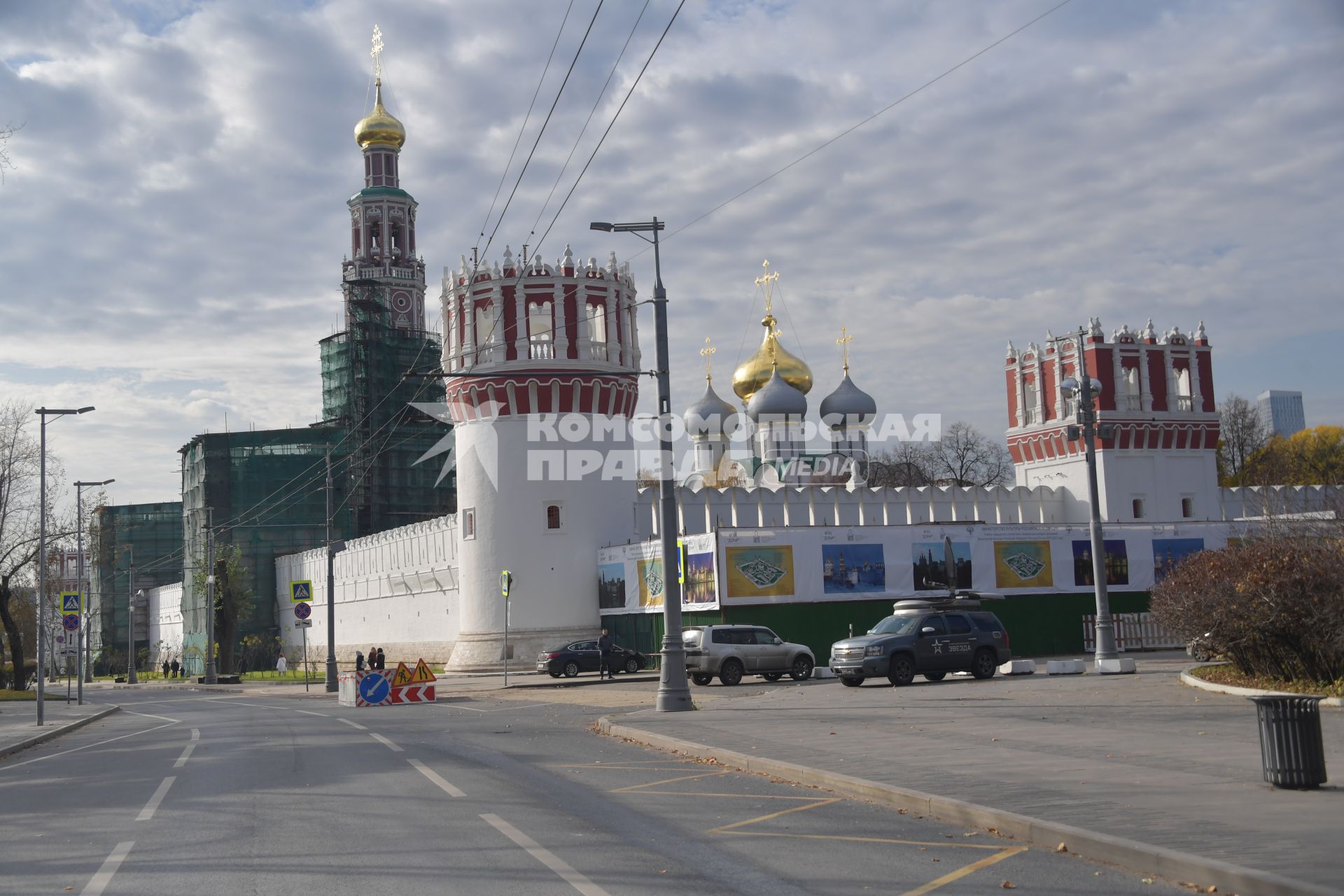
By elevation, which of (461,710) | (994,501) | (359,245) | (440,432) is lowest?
(461,710)

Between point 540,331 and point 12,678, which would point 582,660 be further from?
point 12,678

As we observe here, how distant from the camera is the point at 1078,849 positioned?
31.0ft

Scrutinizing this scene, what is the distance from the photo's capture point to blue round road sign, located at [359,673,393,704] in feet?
107

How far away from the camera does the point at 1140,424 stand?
52.9m

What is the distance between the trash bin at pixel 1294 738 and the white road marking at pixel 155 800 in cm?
1011

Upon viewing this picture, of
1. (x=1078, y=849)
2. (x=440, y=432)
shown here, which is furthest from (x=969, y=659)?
(x=440, y=432)

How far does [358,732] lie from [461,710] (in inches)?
246

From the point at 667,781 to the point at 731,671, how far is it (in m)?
18.3

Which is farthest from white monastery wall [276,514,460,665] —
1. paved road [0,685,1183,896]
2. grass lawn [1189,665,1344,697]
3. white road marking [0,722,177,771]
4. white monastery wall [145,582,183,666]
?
paved road [0,685,1183,896]

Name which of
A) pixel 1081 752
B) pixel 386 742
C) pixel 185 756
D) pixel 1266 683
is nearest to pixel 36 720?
pixel 185 756

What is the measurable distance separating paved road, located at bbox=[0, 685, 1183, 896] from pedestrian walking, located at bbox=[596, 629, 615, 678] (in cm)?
1955

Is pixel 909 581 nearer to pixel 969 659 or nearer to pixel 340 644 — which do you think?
pixel 969 659

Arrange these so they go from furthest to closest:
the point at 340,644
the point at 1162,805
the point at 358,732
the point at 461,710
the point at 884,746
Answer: the point at 340,644 → the point at 461,710 → the point at 358,732 → the point at 884,746 → the point at 1162,805

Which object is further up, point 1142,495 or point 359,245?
point 359,245
